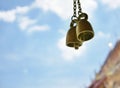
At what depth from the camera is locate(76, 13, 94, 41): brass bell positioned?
323cm

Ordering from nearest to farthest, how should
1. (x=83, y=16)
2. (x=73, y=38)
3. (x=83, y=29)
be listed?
(x=83, y=29), (x=83, y=16), (x=73, y=38)

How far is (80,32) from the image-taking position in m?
3.22

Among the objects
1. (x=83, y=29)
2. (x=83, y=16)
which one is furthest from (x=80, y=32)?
(x=83, y=16)

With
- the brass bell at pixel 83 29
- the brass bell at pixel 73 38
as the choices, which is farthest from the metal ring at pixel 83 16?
the brass bell at pixel 73 38

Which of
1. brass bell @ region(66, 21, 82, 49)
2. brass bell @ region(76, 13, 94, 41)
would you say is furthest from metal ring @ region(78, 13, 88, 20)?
brass bell @ region(66, 21, 82, 49)

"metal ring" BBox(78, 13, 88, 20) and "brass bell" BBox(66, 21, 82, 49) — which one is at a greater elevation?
"metal ring" BBox(78, 13, 88, 20)

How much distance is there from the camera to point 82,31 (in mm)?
3203

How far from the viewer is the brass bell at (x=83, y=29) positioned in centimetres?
323

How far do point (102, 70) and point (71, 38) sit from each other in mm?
4629

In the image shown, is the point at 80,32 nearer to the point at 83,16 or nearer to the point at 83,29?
the point at 83,29

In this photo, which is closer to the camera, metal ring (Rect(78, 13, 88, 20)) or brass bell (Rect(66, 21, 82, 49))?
metal ring (Rect(78, 13, 88, 20))

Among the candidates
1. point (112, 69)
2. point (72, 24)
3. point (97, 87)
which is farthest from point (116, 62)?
point (72, 24)

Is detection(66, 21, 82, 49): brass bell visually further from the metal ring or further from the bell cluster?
the metal ring

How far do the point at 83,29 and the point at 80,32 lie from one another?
1.7 inches
